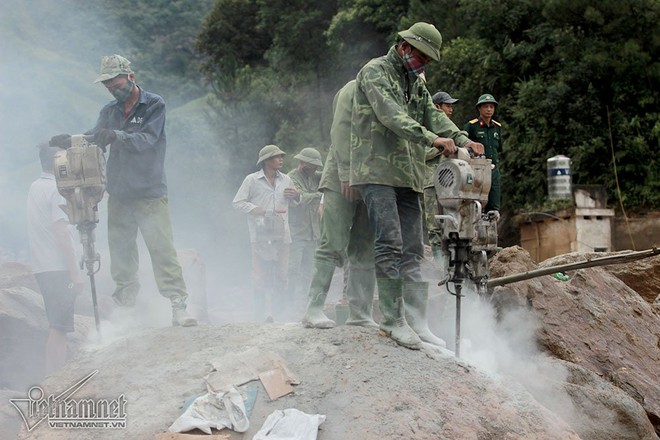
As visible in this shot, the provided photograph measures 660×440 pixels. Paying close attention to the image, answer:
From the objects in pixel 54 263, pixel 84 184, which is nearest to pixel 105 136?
pixel 84 184

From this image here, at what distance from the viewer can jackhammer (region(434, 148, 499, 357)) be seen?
5.88m

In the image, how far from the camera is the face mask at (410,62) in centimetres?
620

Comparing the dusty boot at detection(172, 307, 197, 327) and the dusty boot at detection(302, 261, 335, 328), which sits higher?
the dusty boot at detection(302, 261, 335, 328)

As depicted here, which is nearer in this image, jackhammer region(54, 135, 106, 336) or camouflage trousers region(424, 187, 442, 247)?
jackhammer region(54, 135, 106, 336)

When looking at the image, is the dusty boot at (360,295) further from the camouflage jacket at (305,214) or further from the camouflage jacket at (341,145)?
the camouflage jacket at (305,214)

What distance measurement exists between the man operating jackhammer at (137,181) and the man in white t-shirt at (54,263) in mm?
604

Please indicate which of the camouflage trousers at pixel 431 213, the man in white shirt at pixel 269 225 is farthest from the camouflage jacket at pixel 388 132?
the man in white shirt at pixel 269 225

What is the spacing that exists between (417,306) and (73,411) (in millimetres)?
2397

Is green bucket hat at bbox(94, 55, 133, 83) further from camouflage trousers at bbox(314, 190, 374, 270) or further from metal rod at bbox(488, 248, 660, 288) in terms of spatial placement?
metal rod at bbox(488, 248, 660, 288)

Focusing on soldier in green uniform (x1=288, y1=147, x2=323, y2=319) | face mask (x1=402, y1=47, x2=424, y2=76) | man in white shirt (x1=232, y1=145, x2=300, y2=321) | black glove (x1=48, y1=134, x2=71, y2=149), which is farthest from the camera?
soldier in green uniform (x1=288, y1=147, x2=323, y2=319)

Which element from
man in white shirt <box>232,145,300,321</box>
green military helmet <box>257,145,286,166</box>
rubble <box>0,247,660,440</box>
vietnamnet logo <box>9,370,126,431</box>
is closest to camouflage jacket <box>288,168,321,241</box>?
man in white shirt <box>232,145,300,321</box>

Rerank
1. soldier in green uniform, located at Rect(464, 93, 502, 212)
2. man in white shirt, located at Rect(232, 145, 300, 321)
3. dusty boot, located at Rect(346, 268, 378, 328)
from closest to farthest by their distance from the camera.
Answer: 1. dusty boot, located at Rect(346, 268, 378, 328)
2. man in white shirt, located at Rect(232, 145, 300, 321)
3. soldier in green uniform, located at Rect(464, 93, 502, 212)

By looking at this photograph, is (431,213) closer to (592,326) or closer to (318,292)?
(592,326)

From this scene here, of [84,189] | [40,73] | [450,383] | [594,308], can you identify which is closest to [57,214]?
[84,189]
